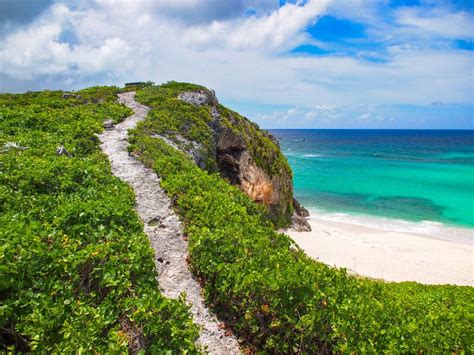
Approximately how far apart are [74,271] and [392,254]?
31253 millimetres

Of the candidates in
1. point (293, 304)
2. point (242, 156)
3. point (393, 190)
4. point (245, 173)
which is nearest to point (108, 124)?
point (242, 156)

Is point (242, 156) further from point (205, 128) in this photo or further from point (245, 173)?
point (205, 128)

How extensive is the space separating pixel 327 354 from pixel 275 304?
1.42 metres

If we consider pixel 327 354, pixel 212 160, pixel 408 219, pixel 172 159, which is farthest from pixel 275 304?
pixel 408 219

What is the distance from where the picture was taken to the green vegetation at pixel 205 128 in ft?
79.6

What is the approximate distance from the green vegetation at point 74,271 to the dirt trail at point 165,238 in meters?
1.01

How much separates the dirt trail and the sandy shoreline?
18745 mm

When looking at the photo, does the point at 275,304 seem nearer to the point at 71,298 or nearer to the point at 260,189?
the point at 71,298

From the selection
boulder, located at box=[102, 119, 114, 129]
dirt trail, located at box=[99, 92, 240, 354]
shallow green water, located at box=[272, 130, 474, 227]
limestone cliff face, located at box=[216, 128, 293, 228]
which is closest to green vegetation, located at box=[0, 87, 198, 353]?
dirt trail, located at box=[99, 92, 240, 354]

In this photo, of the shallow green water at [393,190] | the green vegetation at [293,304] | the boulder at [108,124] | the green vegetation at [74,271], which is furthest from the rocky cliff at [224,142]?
the shallow green water at [393,190]

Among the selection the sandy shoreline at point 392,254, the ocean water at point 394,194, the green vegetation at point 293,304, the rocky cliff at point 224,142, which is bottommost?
the sandy shoreline at point 392,254

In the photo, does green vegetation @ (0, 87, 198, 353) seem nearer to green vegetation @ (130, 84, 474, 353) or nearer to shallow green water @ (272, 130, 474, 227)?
green vegetation @ (130, 84, 474, 353)

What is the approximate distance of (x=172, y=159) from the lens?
53.9 feet

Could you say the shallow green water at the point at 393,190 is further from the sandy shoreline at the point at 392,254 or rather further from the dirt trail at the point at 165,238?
the dirt trail at the point at 165,238
